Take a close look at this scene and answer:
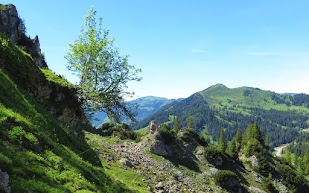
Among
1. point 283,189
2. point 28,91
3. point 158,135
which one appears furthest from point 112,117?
point 283,189

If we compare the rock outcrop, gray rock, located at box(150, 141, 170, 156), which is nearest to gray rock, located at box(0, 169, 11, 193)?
gray rock, located at box(150, 141, 170, 156)

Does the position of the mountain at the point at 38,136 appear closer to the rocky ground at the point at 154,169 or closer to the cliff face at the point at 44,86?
the cliff face at the point at 44,86

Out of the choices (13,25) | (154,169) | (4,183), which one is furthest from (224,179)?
(13,25)

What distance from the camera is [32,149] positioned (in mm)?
19812

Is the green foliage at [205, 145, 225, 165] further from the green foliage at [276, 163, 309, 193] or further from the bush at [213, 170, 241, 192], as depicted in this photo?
the green foliage at [276, 163, 309, 193]

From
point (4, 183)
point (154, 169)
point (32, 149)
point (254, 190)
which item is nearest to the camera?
point (4, 183)

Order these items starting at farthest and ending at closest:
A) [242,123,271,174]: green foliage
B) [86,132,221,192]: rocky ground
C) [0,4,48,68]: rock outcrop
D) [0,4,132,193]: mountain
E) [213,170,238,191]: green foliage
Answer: [242,123,271,174]: green foliage < [0,4,48,68]: rock outcrop < [213,170,238,191]: green foliage < [86,132,221,192]: rocky ground < [0,4,132,193]: mountain

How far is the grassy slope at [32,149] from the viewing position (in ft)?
54.7

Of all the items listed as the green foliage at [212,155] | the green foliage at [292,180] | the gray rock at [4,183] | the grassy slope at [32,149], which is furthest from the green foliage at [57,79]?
the green foliage at [292,180]

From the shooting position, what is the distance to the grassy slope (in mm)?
16688

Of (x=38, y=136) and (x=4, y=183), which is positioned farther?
(x=38, y=136)

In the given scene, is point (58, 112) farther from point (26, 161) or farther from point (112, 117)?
point (26, 161)

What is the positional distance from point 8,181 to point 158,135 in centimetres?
7214

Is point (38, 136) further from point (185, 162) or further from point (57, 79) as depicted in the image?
point (185, 162)
